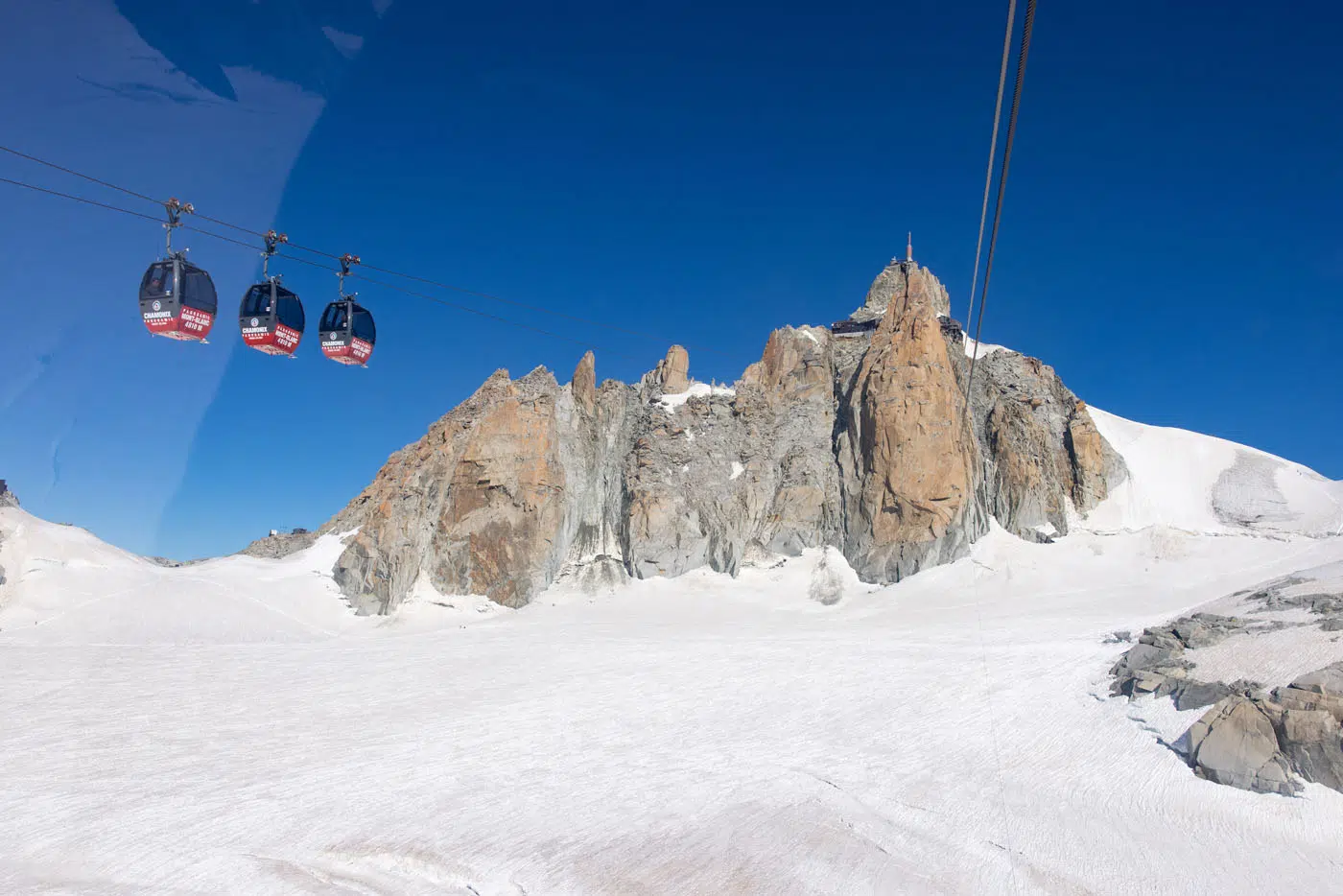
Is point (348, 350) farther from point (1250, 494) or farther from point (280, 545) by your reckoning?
point (1250, 494)

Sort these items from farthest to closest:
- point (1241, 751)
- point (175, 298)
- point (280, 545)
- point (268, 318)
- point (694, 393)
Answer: point (694, 393) < point (280, 545) < point (268, 318) < point (175, 298) < point (1241, 751)

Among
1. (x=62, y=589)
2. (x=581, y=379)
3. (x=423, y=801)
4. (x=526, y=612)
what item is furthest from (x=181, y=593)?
(x=423, y=801)

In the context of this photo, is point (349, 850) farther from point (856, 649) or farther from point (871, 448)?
point (871, 448)

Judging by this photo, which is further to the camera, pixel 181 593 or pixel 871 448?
pixel 871 448

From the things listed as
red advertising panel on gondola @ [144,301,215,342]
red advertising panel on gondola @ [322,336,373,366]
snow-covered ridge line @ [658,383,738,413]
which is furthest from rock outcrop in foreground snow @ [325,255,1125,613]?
red advertising panel on gondola @ [144,301,215,342]

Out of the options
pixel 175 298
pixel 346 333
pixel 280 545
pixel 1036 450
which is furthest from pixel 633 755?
pixel 280 545

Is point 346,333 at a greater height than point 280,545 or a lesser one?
greater

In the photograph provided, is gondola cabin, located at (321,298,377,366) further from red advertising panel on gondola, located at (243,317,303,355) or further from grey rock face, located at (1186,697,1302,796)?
grey rock face, located at (1186,697,1302,796)
